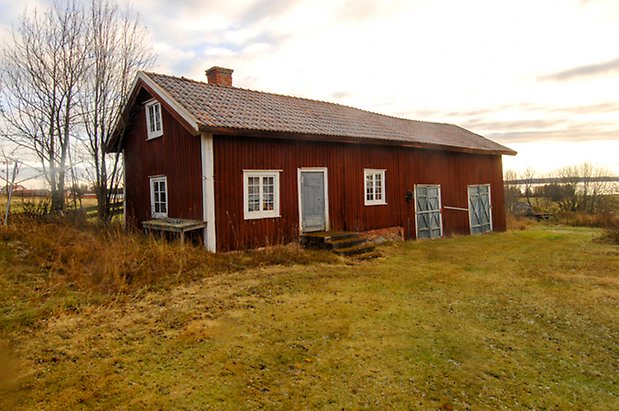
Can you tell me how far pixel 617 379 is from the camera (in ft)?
13.8

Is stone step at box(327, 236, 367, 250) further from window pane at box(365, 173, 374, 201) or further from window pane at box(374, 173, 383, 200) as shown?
window pane at box(374, 173, 383, 200)

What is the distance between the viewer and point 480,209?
1888cm

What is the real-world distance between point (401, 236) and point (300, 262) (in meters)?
6.29

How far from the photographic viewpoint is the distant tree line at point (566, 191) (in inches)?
1197

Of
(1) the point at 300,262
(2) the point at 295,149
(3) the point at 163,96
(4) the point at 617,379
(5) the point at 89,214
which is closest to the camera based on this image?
(4) the point at 617,379

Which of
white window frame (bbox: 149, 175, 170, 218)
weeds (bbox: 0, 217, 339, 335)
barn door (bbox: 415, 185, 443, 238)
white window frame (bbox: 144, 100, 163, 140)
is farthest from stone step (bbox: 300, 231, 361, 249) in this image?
white window frame (bbox: 144, 100, 163, 140)

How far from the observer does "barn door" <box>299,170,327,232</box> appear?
12.1 m

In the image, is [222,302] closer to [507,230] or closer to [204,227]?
[204,227]

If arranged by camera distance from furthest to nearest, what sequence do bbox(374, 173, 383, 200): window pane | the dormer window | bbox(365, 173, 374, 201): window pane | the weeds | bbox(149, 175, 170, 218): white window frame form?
bbox(374, 173, 383, 200): window pane < bbox(365, 173, 374, 201): window pane < the dormer window < bbox(149, 175, 170, 218): white window frame < the weeds

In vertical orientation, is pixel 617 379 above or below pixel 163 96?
below

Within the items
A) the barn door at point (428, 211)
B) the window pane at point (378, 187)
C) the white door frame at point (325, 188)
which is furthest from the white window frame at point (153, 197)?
the barn door at point (428, 211)

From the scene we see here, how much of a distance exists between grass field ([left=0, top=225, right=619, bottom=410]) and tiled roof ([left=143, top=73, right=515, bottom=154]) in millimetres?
4272

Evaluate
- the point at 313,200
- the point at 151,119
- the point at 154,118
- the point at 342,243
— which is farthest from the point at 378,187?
the point at 151,119

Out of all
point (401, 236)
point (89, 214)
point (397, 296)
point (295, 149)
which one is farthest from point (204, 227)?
point (401, 236)
